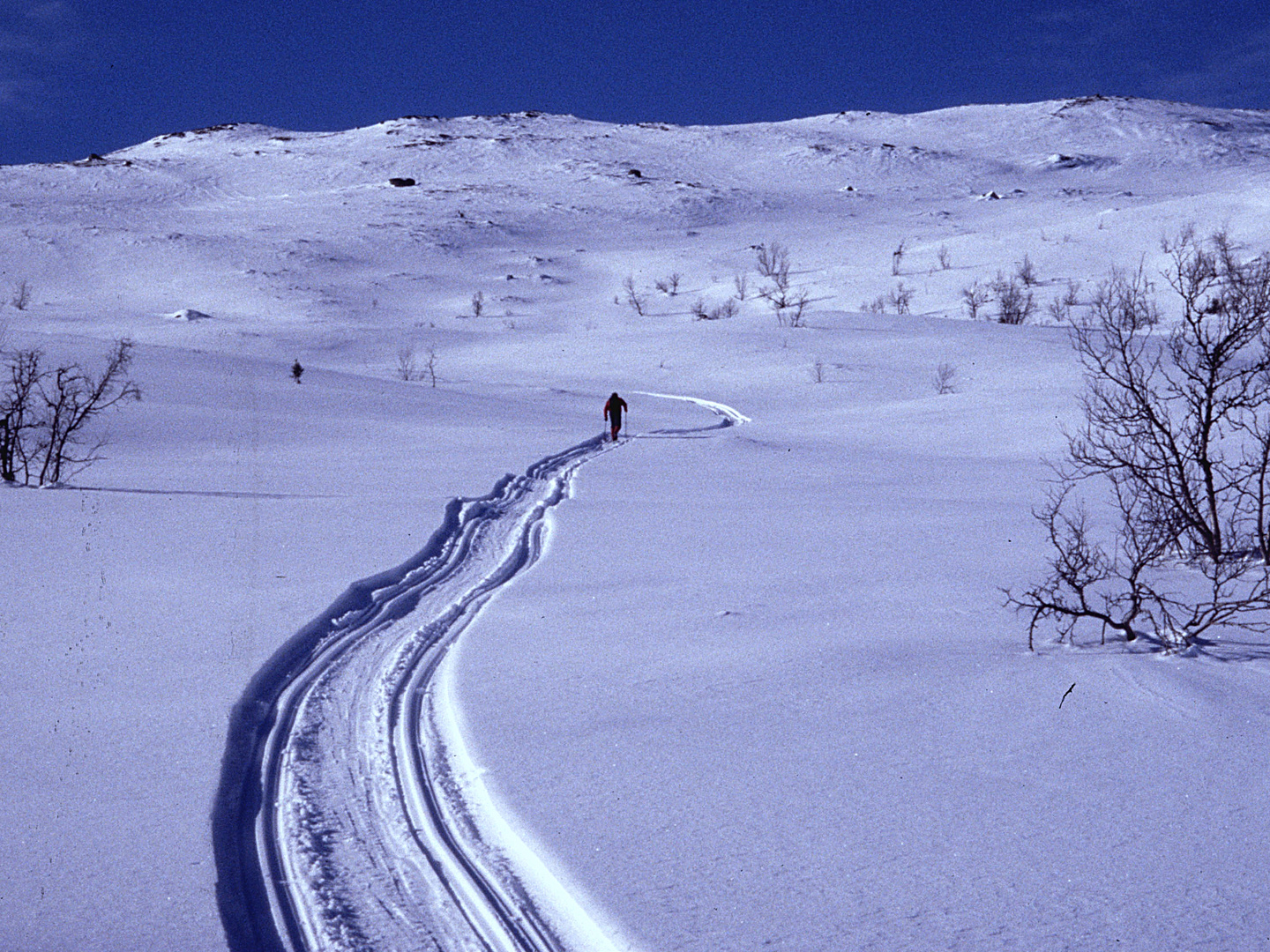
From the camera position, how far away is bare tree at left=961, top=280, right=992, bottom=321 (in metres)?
37.6

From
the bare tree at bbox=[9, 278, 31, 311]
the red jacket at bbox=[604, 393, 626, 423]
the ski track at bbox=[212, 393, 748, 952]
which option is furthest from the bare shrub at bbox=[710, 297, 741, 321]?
the ski track at bbox=[212, 393, 748, 952]

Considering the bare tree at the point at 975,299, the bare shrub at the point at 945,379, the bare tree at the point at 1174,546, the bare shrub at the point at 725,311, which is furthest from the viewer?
the bare shrub at the point at 725,311

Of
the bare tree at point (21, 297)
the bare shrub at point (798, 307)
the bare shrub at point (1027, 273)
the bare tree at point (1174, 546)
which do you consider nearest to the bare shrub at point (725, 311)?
the bare shrub at point (798, 307)

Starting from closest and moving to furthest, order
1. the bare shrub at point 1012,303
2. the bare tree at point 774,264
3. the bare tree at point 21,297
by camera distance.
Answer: the bare shrub at point 1012,303
the bare tree at point 21,297
the bare tree at point 774,264

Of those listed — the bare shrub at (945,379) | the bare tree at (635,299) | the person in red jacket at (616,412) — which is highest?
the bare tree at (635,299)

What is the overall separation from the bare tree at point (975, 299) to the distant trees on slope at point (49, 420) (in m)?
28.4

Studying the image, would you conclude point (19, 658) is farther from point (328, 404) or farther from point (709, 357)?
point (709, 357)

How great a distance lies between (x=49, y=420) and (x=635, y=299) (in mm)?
28436

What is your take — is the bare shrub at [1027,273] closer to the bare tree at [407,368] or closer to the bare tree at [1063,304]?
the bare tree at [1063,304]

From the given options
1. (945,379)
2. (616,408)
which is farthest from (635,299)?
(616,408)

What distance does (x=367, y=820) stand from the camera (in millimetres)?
3680

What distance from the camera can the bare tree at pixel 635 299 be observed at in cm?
4092

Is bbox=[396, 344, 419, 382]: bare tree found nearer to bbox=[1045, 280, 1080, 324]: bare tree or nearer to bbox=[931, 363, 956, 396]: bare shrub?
bbox=[931, 363, 956, 396]: bare shrub

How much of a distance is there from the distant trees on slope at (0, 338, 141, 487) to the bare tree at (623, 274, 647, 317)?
841 inches
